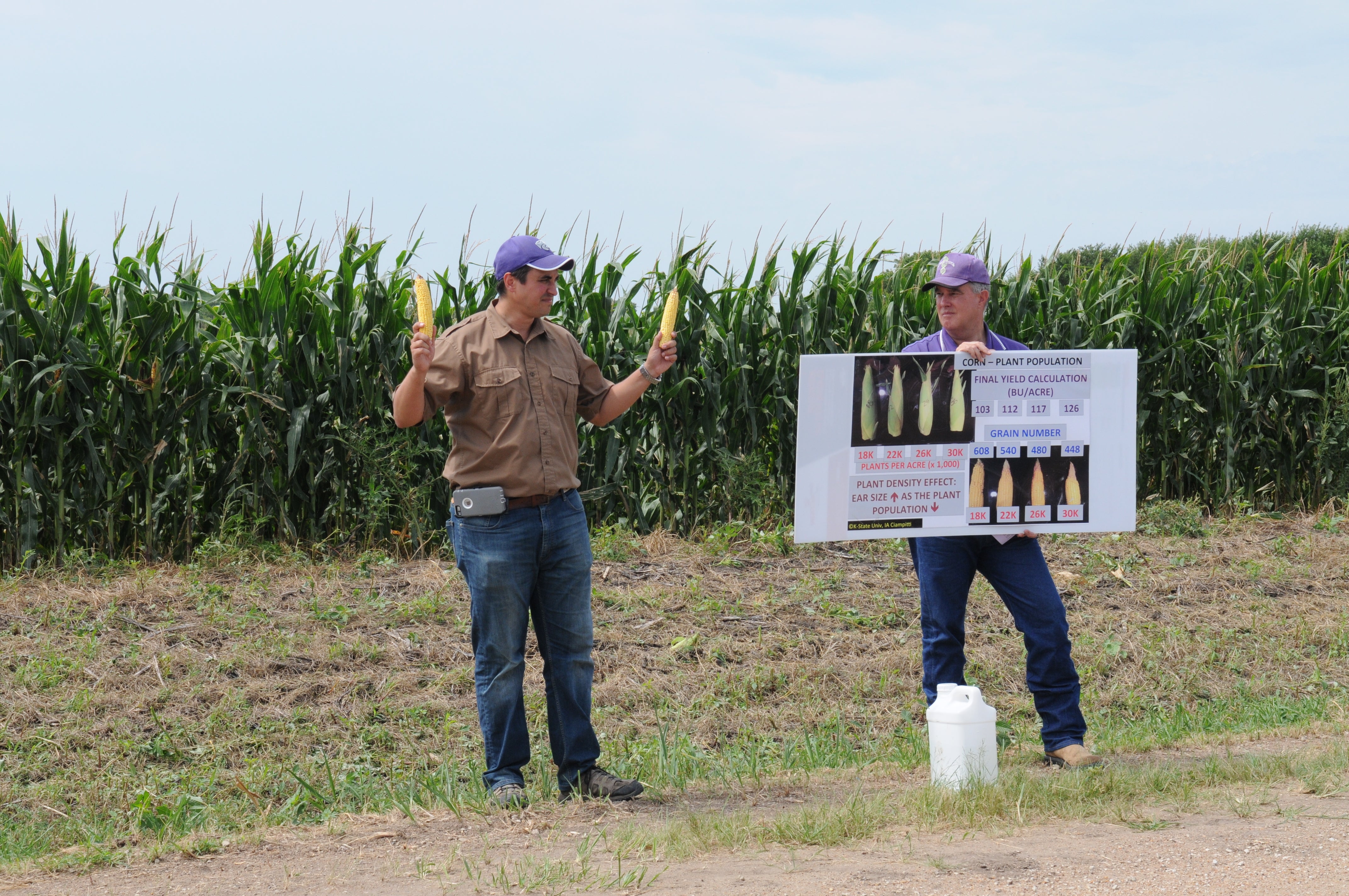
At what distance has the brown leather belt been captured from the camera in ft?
13.5

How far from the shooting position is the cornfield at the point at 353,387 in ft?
26.3

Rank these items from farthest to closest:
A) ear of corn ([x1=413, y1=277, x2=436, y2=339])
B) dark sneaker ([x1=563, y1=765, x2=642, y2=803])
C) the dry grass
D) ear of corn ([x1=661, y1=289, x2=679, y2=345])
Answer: the dry grass, dark sneaker ([x1=563, y1=765, x2=642, y2=803]), ear of corn ([x1=661, y1=289, x2=679, y2=345]), ear of corn ([x1=413, y1=277, x2=436, y2=339])

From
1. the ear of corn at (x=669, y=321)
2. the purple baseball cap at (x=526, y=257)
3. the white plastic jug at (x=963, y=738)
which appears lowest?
the white plastic jug at (x=963, y=738)

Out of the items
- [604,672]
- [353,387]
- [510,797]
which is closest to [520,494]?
[510,797]

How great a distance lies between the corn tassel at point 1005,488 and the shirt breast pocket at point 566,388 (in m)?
1.73

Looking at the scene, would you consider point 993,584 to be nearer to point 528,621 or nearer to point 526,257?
point 528,621

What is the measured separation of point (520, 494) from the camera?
161 inches

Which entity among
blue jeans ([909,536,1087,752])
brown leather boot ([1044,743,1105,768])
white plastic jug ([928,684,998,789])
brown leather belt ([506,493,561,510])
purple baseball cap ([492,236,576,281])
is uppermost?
purple baseball cap ([492,236,576,281])

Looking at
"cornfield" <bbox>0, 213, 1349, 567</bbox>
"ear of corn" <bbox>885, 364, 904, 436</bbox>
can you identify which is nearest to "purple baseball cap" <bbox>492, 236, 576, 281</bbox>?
"ear of corn" <bbox>885, 364, 904, 436</bbox>

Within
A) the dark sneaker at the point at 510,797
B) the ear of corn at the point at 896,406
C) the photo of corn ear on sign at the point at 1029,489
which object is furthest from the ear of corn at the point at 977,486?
the dark sneaker at the point at 510,797

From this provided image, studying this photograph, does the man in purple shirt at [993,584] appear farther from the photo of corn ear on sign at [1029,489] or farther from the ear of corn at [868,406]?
the ear of corn at [868,406]

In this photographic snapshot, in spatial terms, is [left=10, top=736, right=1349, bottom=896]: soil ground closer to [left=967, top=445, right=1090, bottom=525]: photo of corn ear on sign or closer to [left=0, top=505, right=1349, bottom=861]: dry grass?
[left=0, top=505, right=1349, bottom=861]: dry grass

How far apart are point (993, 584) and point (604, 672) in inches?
99.4

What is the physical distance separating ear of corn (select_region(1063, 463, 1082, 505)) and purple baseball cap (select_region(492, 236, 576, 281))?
7.26 feet
